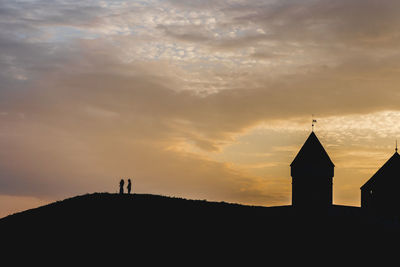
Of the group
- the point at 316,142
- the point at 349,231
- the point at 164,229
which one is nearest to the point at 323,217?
the point at 349,231

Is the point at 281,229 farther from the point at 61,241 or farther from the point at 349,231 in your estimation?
the point at 61,241

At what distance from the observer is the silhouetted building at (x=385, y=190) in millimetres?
56719

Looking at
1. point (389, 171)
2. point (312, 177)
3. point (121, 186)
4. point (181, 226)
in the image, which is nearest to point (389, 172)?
point (389, 171)

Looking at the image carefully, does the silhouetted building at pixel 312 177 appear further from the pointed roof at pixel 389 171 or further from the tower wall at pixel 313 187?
the pointed roof at pixel 389 171

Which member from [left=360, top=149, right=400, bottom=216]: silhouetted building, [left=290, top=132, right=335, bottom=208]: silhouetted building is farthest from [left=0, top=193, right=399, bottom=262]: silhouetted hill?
[left=360, top=149, right=400, bottom=216]: silhouetted building

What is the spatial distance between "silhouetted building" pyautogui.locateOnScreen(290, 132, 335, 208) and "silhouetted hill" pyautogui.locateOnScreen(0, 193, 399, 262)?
44.1 inches

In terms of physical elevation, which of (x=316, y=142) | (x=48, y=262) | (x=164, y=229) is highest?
(x=316, y=142)

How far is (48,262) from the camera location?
4478cm

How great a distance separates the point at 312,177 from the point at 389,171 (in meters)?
7.22

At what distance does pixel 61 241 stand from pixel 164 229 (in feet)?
26.5

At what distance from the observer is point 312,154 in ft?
191

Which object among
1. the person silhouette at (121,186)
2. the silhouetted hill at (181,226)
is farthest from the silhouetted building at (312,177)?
the person silhouette at (121,186)

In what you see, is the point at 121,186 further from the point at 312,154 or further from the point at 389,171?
the point at 389,171

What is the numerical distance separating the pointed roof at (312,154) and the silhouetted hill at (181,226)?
463 cm
